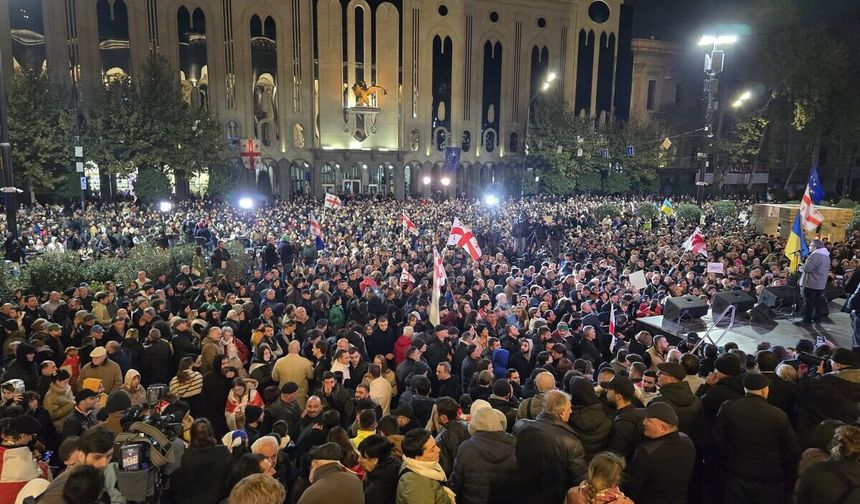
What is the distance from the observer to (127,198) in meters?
36.6

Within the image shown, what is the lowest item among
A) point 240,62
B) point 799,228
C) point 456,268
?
point 456,268

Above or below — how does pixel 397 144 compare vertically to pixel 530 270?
above

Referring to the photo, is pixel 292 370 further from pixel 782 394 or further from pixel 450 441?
pixel 782 394

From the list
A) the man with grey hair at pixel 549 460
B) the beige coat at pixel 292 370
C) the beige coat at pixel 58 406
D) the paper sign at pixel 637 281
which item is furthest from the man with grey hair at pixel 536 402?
→ the paper sign at pixel 637 281

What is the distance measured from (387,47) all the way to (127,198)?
69.2 ft

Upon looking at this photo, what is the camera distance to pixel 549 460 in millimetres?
4156

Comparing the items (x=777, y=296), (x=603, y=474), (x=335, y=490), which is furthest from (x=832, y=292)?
(x=335, y=490)

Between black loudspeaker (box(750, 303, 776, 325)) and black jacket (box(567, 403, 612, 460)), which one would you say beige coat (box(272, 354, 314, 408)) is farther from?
black loudspeaker (box(750, 303, 776, 325))

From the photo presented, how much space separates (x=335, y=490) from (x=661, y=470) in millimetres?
2219

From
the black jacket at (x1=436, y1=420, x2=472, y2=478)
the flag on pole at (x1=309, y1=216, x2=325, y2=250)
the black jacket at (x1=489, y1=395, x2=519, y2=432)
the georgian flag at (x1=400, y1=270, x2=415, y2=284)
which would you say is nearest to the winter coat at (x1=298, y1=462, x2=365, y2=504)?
the black jacket at (x1=436, y1=420, x2=472, y2=478)

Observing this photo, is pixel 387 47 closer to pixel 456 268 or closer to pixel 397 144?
pixel 397 144

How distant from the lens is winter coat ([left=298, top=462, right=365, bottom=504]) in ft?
11.3

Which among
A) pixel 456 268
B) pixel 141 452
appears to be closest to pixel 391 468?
pixel 141 452

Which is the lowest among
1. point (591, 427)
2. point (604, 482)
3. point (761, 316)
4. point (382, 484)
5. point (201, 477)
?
point (761, 316)
